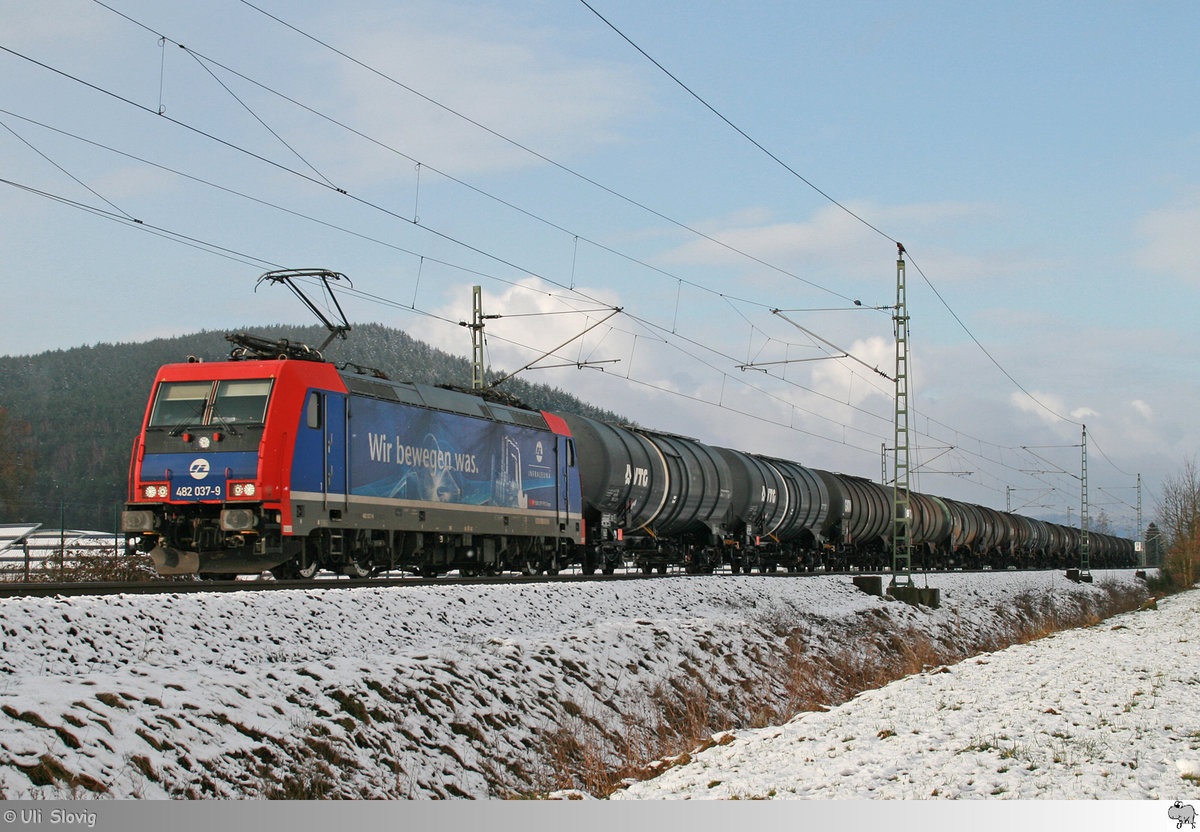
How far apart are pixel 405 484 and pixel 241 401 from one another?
11.7 ft

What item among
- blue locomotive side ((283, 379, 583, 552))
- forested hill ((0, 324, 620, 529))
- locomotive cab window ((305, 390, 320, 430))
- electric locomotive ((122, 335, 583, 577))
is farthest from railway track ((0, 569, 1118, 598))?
forested hill ((0, 324, 620, 529))

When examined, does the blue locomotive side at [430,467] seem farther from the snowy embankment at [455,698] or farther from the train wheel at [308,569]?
the snowy embankment at [455,698]

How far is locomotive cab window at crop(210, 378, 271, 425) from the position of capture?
16312 millimetres

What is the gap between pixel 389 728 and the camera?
9969 mm

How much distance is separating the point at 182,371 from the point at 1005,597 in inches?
1186

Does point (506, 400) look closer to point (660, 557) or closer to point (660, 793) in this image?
point (660, 557)

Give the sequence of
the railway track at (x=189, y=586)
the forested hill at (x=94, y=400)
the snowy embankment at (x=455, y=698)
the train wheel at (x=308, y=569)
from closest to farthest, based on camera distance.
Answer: the snowy embankment at (x=455, y=698) → the railway track at (x=189, y=586) → the train wheel at (x=308, y=569) → the forested hill at (x=94, y=400)

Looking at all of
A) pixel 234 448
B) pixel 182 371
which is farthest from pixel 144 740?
pixel 182 371

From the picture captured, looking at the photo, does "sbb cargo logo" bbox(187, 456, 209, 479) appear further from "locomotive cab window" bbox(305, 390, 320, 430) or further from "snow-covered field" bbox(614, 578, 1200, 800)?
"snow-covered field" bbox(614, 578, 1200, 800)

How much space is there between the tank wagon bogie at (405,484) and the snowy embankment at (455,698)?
309 cm

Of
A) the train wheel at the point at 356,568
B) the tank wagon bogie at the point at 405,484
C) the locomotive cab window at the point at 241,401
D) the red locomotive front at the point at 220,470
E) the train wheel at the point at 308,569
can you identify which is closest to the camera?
the red locomotive front at the point at 220,470

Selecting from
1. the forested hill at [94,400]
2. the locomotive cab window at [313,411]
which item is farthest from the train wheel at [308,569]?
the forested hill at [94,400]

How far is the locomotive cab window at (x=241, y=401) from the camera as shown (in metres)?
16.3

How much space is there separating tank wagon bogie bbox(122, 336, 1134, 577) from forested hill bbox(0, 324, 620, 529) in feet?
183
